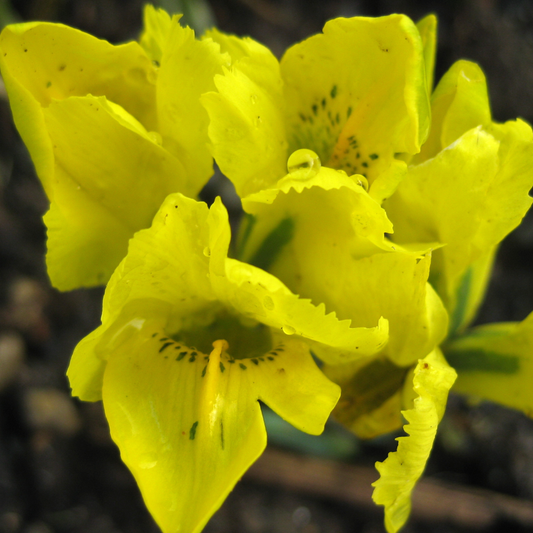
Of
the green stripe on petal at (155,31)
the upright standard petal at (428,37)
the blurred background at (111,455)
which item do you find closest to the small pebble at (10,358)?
the blurred background at (111,455)

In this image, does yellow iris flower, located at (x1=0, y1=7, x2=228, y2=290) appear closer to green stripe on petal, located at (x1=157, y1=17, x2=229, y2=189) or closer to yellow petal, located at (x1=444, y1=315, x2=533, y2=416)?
green stripe on petal, located at (x1=157, y1=17, x2=229, y2=189)

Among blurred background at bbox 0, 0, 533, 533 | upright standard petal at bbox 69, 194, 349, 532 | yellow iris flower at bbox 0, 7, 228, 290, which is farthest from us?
blurred background at bbox 0, 0, 533, 533

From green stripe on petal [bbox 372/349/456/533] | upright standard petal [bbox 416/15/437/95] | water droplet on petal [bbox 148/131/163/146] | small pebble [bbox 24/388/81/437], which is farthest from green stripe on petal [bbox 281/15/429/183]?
small pebble [bbox 24/388/81/437]

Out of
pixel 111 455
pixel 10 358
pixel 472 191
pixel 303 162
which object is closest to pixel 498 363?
pixel 472 191

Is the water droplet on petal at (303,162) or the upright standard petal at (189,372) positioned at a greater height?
the water droplet on petal at (303,162)

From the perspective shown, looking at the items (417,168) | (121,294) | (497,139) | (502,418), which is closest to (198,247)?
(121,294)

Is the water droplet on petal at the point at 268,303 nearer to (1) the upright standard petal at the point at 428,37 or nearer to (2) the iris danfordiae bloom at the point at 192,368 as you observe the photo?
(2) the iris danfordiae bloom at the point at 192,368

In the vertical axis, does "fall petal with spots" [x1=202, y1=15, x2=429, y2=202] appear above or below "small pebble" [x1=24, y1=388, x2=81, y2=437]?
above

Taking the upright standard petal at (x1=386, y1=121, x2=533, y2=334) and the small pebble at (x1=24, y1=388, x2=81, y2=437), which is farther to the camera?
the small pebble at (x1=24, y1=388, x2=81, y2=437)
